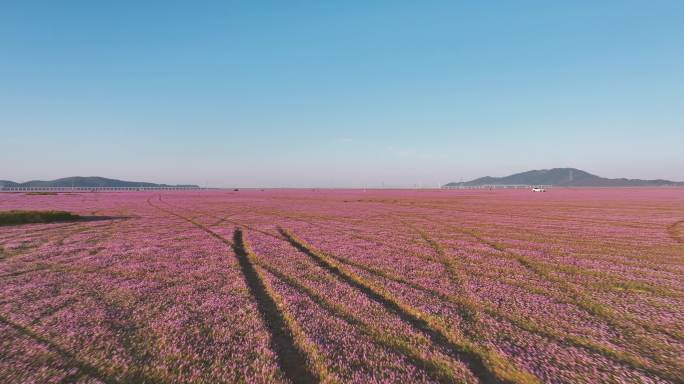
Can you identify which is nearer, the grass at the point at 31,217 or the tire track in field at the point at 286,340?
the tire track in field at the point at 286,340

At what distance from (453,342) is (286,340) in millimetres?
3571

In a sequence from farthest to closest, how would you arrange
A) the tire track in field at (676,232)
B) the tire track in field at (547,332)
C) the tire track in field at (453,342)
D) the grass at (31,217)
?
the grass at (31,217) < the tire track in field at (676,232) < the tire track in field at (547,332) < the tire track in field at (453,342)

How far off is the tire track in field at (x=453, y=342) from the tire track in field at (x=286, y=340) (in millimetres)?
2565

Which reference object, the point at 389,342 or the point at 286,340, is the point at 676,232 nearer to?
the point at 389,342

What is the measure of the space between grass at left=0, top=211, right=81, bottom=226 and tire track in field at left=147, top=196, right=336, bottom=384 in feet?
97.8

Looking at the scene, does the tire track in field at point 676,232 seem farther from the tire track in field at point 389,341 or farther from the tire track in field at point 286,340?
the tire track in field at point 286,340

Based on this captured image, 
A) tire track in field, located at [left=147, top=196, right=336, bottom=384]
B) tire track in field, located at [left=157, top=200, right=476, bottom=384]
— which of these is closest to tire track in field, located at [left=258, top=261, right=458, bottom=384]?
tire track in field, located at [left=157, top=200, right=476, bottom=384]

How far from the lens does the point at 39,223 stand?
2688 centimetres

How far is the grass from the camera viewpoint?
85.1 feet

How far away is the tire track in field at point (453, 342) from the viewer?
5000 millimetres

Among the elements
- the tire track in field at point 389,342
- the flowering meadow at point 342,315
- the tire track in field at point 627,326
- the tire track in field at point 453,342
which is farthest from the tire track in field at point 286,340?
the tire track in field at point 627,326

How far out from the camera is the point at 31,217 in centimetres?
2738

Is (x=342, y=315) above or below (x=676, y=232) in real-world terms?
above

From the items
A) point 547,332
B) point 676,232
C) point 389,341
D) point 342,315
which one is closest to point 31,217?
point 342,315
